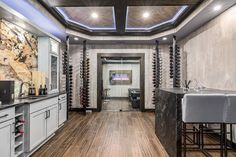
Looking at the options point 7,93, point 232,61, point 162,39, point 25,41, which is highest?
point 162,39

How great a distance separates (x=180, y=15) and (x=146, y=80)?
3185 mm

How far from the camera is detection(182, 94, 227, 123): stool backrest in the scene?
8.41ft

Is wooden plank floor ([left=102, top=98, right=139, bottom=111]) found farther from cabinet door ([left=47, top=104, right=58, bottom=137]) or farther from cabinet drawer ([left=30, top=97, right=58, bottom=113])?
cabinet drawer ([left=30, top=97, right=58, bottom=113])

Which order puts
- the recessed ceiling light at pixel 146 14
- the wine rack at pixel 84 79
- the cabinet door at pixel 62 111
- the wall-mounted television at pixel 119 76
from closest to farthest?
the cabinet door at pixel 62 111 → the recessed ceiling light at pixel 146 14 → the wine rack at pixel 84 79 → the wall-mounted television at pixel 119 76

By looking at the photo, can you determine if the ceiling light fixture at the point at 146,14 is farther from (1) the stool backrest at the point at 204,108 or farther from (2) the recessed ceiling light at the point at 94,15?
(1) the stool backrest at the point at 204,108

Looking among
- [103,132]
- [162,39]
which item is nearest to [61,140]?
[103,132]

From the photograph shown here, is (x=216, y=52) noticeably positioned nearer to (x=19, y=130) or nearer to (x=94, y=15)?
(x=94, y=15)

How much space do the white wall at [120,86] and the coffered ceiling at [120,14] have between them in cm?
169

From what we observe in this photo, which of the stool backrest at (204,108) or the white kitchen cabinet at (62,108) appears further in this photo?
the white kitchen cabinet at (62,108)

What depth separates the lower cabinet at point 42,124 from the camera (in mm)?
3178

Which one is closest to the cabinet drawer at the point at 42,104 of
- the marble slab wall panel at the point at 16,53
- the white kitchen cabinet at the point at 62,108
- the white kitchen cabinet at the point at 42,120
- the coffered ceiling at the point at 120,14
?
the white kitchen cabinet at the point at 42,120

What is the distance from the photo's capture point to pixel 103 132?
4586 millimetres

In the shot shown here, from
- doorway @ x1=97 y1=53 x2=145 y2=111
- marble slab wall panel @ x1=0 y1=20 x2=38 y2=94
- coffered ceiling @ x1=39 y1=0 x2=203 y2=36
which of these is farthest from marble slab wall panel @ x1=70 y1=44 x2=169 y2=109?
marble slab wall panel @ x1=0 y1=20 x2=38 y2=94

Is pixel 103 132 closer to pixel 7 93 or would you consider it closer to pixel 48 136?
pixel 48 136
